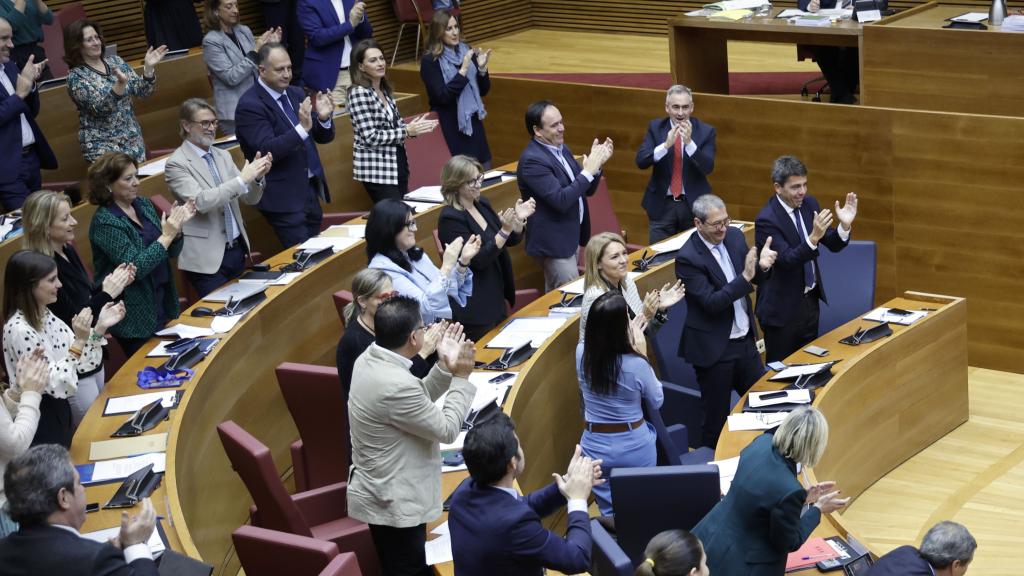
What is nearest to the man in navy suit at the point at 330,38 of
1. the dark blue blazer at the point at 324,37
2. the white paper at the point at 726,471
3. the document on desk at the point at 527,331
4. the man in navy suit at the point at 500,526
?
the dark blue blazer at the point at 324,37

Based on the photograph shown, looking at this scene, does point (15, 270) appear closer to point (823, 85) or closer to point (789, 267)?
point (789, 267)

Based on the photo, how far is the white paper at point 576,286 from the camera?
20.3 feet

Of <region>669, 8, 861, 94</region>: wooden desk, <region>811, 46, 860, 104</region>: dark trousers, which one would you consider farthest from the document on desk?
<region>811, 46, 860, 104</region>: dark trousers

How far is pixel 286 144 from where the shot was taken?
20.6 feet

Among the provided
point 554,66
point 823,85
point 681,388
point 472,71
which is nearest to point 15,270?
point 681,388

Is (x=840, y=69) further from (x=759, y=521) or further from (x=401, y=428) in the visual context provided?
(x=401, y=428)

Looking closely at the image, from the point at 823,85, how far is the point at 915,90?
151cm

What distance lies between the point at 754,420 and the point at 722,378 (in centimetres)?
70

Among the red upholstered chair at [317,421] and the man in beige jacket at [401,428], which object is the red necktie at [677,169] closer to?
the red upholstered chair at [317,421]

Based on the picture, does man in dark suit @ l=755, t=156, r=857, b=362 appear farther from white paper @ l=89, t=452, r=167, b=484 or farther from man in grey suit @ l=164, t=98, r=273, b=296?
white paper @ l=89, t=452, r=167, b=484

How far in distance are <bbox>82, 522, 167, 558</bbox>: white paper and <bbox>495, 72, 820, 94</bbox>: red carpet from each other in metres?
5.97

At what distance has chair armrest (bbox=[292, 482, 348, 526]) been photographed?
434 centimetres

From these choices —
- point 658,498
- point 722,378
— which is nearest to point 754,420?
point 722,378

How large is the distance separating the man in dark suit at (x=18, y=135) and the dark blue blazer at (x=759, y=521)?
177 inches
